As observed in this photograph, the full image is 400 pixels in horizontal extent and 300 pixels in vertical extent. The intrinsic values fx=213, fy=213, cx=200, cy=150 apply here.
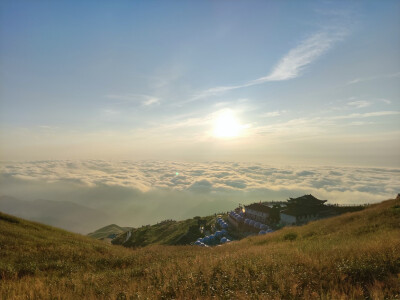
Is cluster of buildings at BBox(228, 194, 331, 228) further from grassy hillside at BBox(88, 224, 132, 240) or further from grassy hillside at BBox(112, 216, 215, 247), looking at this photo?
grassy hillside at BBox(88, 224, 132, 240)

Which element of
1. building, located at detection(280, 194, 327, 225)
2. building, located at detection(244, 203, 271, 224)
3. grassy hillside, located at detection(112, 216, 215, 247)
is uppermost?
building, located at detection(280, 194, 327, 225)

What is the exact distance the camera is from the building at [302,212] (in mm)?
49469

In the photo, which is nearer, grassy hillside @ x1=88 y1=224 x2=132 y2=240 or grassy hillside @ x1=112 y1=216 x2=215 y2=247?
grassy hillside @ x1=112 y1=216 x2=215 y2=247

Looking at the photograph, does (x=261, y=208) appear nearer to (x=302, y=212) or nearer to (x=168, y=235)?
(x=302, y=212)

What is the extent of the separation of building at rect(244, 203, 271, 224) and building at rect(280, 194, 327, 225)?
4.60 m

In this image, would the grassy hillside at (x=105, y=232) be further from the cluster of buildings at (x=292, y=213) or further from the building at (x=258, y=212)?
the cluster of buildings at (x=292, y=213)

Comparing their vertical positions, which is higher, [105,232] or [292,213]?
[292,213]

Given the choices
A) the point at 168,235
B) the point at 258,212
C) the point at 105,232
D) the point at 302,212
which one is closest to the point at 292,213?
the point at 302,212

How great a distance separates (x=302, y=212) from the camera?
50.2 metres

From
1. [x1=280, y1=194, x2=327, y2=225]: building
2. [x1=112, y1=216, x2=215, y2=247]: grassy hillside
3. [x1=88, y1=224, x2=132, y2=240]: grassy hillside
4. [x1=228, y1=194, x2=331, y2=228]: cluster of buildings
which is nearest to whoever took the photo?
[x1=280, y1=194, x2=327, y2=225]: building

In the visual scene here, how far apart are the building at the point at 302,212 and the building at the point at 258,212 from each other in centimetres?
460

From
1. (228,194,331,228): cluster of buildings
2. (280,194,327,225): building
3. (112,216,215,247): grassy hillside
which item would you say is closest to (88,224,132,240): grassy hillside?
(112,216,215,247): grassy hillside

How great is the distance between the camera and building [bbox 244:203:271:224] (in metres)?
56.4

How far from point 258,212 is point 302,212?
40.3 feet
